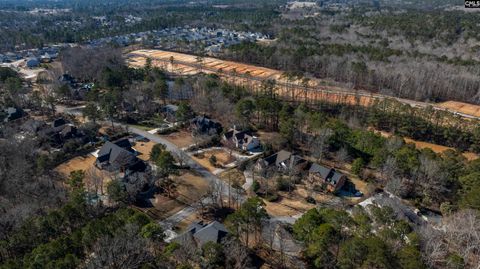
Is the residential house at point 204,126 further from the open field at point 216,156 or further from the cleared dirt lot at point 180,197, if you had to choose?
the cleared dirt lot at point 180,197

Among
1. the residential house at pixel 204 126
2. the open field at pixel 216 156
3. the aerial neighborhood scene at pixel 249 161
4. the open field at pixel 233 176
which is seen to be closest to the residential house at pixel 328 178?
the aerial neighborhood scene at pixel 249 161

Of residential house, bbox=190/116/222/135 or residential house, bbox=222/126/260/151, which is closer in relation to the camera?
residential house, bbox=222/126/260/151

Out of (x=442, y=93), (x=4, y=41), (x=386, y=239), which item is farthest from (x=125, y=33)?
(x=386, y=239)

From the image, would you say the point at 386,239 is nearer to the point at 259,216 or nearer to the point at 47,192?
the point at 259,216

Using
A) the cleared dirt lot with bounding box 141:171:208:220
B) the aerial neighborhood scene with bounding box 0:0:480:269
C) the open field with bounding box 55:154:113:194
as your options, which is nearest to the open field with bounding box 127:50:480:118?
the aerial neighborhood scene with bounding box 0:0:480:269

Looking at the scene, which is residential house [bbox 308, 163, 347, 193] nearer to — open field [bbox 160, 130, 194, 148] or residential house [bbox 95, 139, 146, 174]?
open field [bbox 160, 130, 194, 148]
